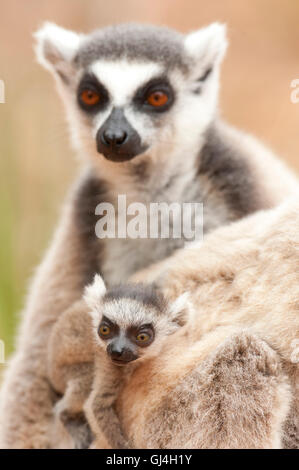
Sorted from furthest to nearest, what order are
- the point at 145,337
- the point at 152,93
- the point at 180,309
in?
the point at 152,93
the point at 145,337
the point at 180,309

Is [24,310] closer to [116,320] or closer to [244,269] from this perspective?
[116,320]

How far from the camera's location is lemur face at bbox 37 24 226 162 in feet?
8.82

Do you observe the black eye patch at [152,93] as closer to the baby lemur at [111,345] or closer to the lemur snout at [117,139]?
the lemur snout at [117,139]

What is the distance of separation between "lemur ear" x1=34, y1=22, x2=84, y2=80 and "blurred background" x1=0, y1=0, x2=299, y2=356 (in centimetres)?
42

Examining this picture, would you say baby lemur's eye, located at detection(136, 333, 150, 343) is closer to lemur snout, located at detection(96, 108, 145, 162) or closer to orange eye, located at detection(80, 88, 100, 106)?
lemur snout, located at detection(96, 108, 145, 162)

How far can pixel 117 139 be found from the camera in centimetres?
256

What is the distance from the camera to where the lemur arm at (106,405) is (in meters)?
1.66

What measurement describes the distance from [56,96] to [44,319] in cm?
235

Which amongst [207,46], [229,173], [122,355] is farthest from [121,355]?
[207,46]

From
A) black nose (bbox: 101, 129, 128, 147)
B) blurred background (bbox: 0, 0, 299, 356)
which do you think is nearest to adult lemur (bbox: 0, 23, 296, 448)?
black nose (bbox: 101, 129, 128, 147)

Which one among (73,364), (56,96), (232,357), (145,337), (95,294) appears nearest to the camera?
(232,357)

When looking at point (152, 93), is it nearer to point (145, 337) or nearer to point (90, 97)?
point (90, 97)

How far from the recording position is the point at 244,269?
65.0 inches

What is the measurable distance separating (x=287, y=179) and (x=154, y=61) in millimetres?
760
